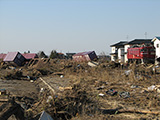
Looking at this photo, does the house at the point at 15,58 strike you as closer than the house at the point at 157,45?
No

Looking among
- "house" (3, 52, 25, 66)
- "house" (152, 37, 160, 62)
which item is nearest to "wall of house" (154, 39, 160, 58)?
"house" (152, 37, 160, 62)

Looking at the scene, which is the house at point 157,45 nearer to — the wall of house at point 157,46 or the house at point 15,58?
the wall of house at point 157,46

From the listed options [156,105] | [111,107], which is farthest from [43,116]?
[156,105]

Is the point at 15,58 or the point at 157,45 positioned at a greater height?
the point at 157,45

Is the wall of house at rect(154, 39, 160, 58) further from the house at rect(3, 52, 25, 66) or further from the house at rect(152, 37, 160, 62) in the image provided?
the house at rect(3, 52, 25, 66)

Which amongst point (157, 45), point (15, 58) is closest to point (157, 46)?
point (157, 45)

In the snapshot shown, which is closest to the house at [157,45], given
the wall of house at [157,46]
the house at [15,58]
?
the wall of house at [157,46]

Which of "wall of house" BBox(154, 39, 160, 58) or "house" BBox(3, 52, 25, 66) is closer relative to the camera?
"wall of house" BBox(154, 39, 160, 58)

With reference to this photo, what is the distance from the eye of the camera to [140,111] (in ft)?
15.2

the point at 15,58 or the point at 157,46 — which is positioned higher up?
the point at 157,46

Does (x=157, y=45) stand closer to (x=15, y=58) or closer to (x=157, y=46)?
(x=157, y=46)

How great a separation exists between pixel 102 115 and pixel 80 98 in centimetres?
84

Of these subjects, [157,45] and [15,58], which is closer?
[157,45]

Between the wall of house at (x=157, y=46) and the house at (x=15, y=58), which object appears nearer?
the wall of house at (x=157, y=46)
